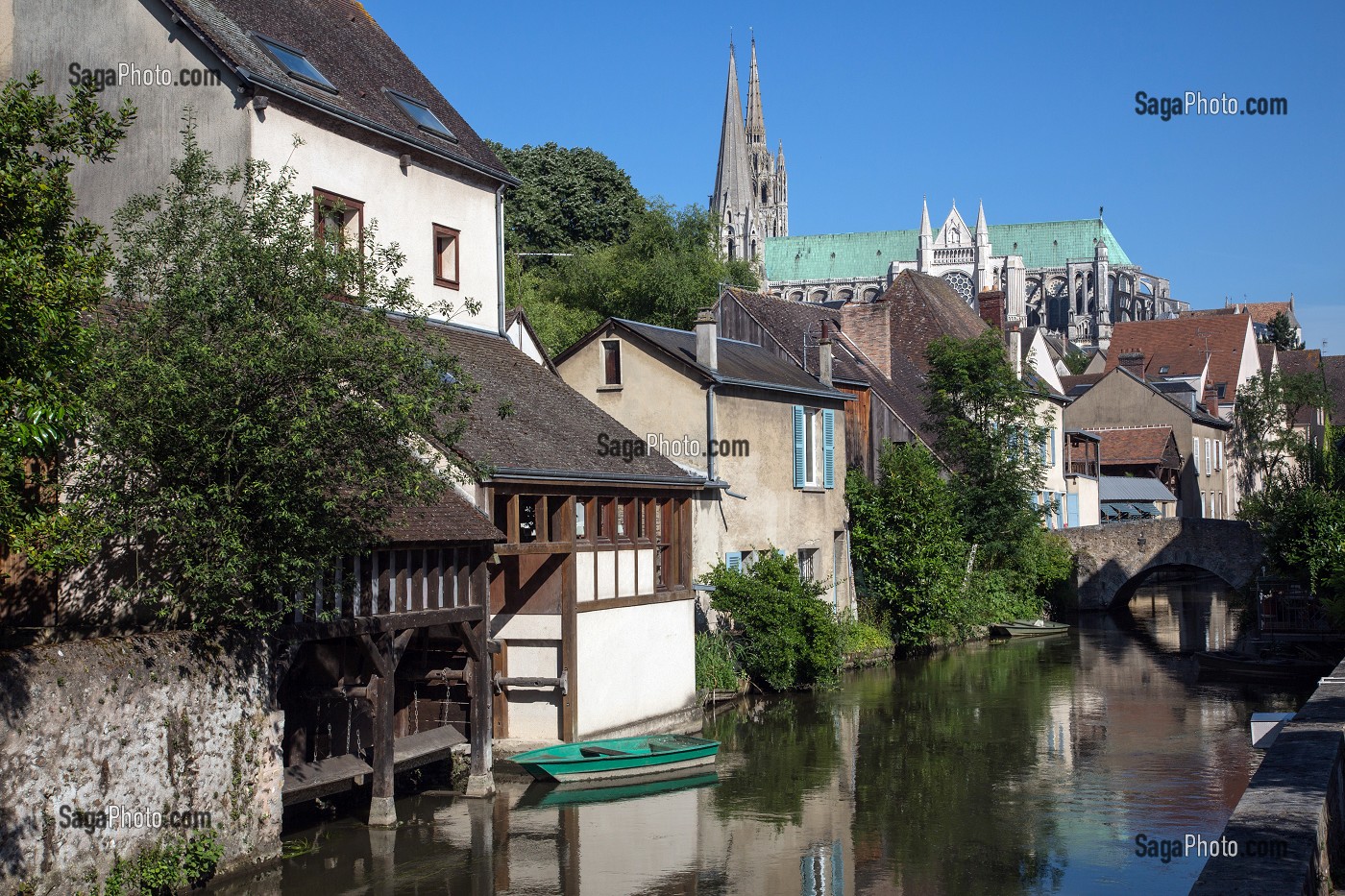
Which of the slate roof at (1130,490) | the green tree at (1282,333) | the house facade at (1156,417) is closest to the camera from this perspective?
the slate roof at (1130,490)

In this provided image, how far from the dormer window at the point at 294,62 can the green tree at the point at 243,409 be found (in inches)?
205

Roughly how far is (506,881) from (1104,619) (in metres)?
31.7

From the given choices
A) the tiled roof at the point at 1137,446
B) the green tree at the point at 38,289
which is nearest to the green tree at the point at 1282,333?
the tiled roof at the point at 1137,446

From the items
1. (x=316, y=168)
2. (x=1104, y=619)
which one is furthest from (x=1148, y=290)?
(x=316, y=168)

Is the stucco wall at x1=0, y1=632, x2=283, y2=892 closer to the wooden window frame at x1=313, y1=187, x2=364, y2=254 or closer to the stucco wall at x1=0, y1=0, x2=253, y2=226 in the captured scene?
the wooden window frame at x1=313, y1=187, x2=364, y2=254

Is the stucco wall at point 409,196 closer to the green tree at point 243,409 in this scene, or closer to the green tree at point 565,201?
the green tree at point 243,409

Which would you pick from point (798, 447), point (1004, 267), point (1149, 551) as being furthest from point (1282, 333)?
point (798, 447)

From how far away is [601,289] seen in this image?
41.9m

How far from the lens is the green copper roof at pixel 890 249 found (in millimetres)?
139312

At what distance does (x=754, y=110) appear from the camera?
485 feet

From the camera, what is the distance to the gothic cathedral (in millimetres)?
134750

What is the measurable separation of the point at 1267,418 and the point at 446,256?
52323 mm

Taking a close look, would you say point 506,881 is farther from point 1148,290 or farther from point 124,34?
point 1148,290

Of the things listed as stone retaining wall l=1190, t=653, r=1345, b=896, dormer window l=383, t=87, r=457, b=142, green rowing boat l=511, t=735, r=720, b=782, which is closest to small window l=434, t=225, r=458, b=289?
dormer window l=383, t=87, r=457, b=142
